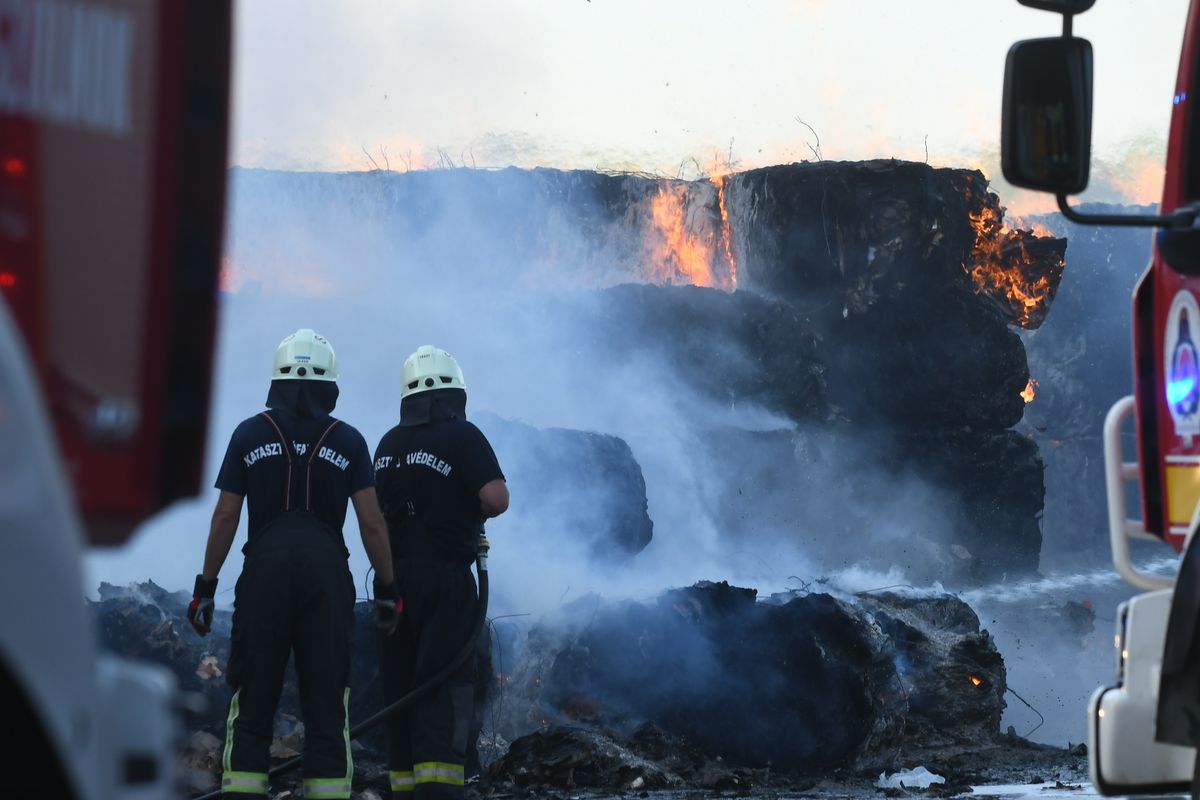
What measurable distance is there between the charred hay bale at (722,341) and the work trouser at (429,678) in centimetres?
1399

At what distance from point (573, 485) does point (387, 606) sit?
29.2 feet

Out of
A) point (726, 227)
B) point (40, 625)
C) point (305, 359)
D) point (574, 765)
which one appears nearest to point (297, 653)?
point (305, 359)

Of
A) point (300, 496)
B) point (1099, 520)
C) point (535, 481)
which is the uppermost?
point (300, 496)

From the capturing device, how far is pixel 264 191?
57.1 feet

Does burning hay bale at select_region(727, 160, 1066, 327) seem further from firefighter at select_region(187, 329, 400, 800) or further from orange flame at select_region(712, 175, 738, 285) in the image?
firefighter at select_region(187, 329, 400, 800)

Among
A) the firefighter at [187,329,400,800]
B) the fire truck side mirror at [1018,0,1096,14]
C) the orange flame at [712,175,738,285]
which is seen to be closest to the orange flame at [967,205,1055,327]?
the orange flame at [712,175,738,285]

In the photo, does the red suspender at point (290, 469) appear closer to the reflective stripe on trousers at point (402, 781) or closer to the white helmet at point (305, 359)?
the white helmet at point (305, 359)

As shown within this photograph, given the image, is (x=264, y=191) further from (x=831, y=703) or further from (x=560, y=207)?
(x=831, y=703)

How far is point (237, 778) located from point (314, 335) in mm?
1783

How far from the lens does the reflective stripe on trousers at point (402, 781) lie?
6.42 metres

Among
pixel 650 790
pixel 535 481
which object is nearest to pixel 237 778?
pixel 650 790

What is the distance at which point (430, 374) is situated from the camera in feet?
21.9

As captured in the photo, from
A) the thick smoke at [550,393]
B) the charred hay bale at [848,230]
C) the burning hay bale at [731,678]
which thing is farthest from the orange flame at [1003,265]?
the burning hay bale at [731,678]

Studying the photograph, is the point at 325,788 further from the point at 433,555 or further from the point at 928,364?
the point at 928,364
